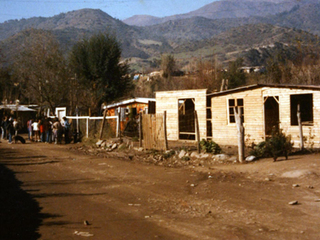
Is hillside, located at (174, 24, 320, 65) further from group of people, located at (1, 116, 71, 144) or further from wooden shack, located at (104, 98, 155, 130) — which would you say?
group of people, located at (1, 116, 71, 144)

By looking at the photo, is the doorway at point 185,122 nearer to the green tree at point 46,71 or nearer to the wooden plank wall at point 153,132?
the wooden plank wall at point 153,132

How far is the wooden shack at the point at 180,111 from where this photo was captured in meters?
21.7

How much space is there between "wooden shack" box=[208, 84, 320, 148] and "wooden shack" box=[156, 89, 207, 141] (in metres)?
0.72

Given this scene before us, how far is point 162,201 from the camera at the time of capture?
28.1 ft

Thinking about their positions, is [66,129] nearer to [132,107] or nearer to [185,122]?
[132,107]

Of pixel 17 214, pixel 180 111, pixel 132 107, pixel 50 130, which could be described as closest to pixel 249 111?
pixel 180 111

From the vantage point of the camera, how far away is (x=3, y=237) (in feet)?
19.6

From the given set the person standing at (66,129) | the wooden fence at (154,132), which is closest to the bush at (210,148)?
the wooden fence at (154,132)

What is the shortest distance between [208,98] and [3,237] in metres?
16.8

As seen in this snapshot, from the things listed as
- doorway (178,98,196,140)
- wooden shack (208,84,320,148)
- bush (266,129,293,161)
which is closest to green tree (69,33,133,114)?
doorway (178,98,196,140)

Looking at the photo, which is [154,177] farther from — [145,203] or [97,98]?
[97,98]

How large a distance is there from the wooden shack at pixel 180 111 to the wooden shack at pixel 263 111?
718 millimetres

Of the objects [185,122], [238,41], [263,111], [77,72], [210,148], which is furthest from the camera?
[238,41]

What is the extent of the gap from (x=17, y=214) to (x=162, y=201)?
10.3 ft
